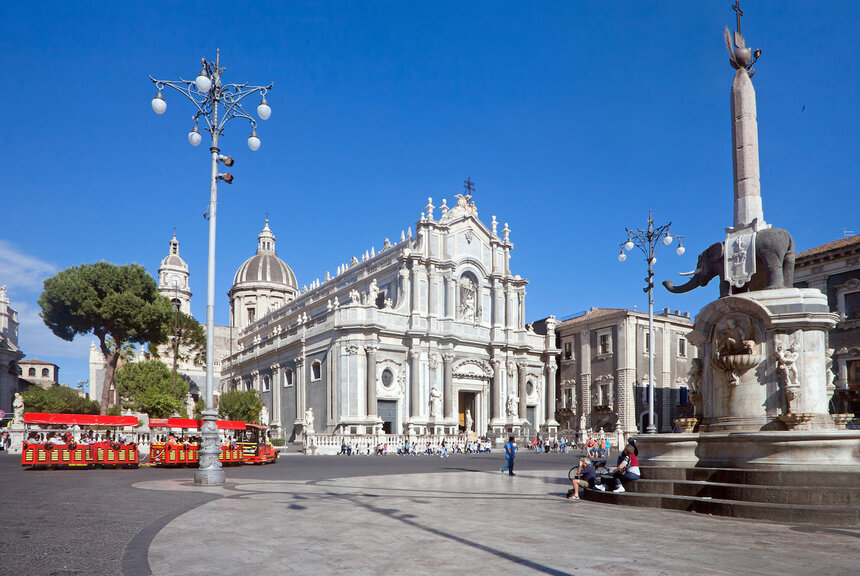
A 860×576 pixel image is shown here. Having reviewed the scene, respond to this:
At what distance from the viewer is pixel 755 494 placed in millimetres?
11711

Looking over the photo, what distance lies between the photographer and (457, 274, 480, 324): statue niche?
54.7 meters

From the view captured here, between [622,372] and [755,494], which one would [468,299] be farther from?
[755,494]

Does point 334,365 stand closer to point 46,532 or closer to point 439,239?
point 439,239

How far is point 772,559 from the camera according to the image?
796 centimetres

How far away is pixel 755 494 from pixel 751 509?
462 mm

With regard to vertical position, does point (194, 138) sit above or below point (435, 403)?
above

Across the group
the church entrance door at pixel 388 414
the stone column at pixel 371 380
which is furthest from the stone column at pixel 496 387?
the stone column at pixel 371 380

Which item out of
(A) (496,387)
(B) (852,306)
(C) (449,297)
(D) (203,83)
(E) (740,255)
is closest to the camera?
(E) (740,255)

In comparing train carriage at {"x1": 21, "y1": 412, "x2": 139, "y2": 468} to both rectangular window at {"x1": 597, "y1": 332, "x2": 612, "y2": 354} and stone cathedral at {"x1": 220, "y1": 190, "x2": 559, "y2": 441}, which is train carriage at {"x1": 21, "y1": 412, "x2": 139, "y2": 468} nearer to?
stone cathedral at {"x1": 220, "y1": 190, "x2": 559, "y2": 441}

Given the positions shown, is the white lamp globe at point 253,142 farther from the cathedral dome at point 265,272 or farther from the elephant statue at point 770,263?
the cathedral dome at point 265,272

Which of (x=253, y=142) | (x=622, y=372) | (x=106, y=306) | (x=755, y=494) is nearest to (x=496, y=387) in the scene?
(x=622, y=372)

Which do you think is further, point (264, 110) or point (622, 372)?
point (622, 372)

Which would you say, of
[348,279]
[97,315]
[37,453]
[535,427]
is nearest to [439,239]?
[348,279]

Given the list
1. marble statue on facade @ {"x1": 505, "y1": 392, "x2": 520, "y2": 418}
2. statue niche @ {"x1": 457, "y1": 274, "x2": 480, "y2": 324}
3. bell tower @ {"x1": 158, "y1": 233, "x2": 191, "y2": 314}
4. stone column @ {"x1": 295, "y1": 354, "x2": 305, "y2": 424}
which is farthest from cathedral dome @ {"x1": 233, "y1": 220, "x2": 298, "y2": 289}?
marble statue on facade @ {"x1": 505, "y1": 392, "x2": 520, "y2": 418}
